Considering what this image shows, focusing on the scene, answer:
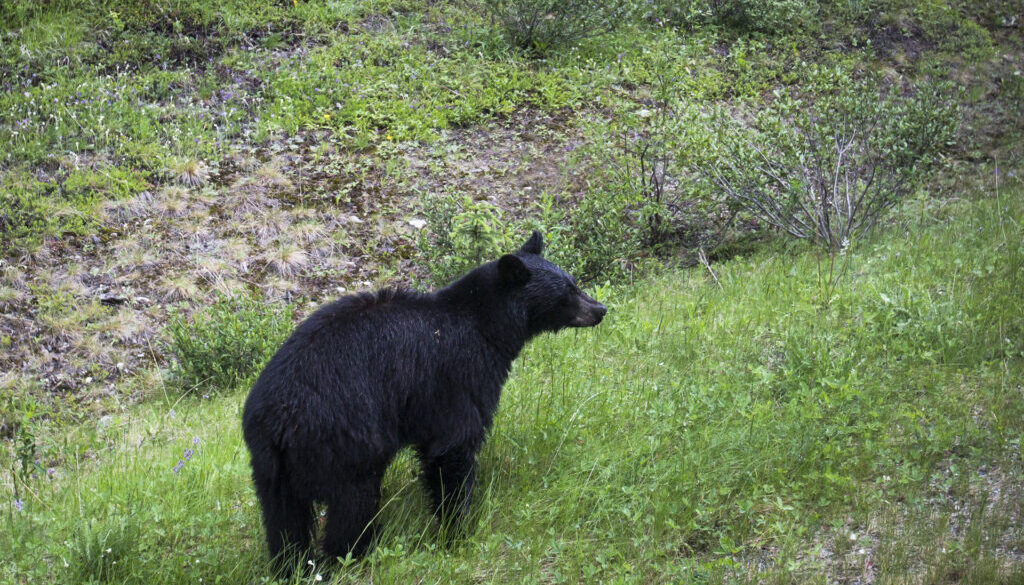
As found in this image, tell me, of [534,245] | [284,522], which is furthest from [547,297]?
[284,522]

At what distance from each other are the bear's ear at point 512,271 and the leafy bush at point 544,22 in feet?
29.9

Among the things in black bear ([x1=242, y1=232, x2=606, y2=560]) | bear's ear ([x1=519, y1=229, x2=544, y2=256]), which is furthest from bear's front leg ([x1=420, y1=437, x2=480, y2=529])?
bear's ear ([x1=519, y1=229, x2=544, y2=256])

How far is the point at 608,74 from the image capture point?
478 inches

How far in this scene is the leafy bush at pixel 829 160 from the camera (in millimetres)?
8117

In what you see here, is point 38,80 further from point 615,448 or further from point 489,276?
point 615,448

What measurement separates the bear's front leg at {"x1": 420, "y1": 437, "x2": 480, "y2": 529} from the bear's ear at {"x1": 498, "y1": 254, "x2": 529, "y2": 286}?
0.91 m

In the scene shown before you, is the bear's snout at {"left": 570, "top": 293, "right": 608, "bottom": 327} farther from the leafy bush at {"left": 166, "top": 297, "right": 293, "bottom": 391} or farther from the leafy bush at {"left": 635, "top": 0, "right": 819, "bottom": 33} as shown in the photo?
the leafy bush at {"left": 635, "top": 0, "right": 819, "bottom": 33}

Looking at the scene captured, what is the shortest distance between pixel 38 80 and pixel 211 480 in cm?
900

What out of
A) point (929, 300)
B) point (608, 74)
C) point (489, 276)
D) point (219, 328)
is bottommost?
point (219, 328)

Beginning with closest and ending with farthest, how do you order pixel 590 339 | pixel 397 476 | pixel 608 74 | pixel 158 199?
1. pixel 397 476
2. pixel 590 339
3. pixel 158 199
4. pixel 608 74

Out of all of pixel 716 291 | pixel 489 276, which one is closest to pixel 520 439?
pixel 489 276

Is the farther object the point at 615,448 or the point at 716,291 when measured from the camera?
the point at 716,291

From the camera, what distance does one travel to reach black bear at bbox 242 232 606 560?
3449 millimetres

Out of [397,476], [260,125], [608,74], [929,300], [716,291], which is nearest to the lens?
[397,476]
